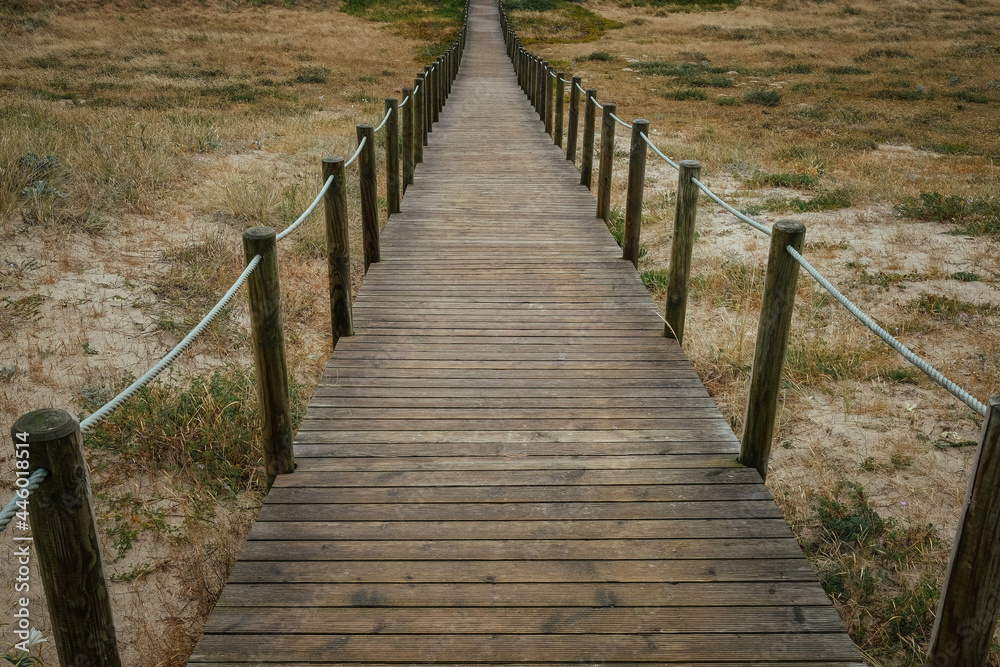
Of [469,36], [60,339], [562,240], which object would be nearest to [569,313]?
[562,240]

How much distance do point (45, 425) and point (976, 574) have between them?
238 centimetres

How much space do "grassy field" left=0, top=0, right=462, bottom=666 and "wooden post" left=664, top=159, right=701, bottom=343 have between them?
263 cm

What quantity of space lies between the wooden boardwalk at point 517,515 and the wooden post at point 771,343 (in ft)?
0.49

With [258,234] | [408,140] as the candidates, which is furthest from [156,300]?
[258,234]

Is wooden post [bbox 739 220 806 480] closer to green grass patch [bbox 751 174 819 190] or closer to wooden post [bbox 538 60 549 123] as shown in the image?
green grass patch [bbox 751 174 819 190]

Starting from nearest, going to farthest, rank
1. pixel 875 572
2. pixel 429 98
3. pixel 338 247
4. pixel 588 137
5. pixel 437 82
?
pixel 875 572
pixel 338 247
pixel 588 137
pixel 429 98
pixel 437 82

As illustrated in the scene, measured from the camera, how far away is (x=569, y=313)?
18.9 ft

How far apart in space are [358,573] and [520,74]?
19699mm

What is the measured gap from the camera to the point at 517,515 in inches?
132

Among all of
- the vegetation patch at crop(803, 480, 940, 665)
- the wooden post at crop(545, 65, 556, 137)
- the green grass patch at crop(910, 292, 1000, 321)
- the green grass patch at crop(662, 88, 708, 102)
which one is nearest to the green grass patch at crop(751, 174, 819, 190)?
the wooden post at crop(545, 65, 556, 137)

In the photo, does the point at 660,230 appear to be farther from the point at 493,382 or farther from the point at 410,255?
the point at 493,382

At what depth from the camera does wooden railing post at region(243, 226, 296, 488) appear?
3.45 meters

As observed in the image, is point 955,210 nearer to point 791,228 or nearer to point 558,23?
point 791,228

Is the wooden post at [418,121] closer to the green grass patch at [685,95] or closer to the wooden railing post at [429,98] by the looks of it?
the wooden railing post at [429,98]
